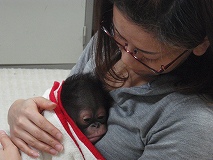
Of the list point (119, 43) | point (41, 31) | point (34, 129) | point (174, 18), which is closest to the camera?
point (174, 18)

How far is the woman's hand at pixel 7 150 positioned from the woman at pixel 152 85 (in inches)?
1.0

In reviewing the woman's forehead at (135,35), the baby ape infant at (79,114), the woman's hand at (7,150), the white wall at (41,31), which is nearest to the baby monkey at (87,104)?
the baby ape infant at (79,114)

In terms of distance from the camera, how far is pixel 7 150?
1087mm

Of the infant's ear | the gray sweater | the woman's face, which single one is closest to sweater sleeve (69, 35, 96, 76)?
the gray sweater

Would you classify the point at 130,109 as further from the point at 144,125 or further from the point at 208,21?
the point at 208,21

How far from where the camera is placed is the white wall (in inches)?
83.5

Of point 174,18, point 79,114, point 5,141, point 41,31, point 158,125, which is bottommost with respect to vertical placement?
point 41,31

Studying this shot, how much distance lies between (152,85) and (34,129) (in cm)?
35

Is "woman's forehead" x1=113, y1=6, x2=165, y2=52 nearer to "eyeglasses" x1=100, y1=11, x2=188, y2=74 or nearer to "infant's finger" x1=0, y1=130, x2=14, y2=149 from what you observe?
"eyeglasses" x1=100, y1=11, x2=188, y2=74

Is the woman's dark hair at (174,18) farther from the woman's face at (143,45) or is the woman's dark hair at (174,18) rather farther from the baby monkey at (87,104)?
the baby monkey at (87,104)

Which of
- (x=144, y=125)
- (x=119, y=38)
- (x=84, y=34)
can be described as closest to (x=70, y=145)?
(x=144, y=125)

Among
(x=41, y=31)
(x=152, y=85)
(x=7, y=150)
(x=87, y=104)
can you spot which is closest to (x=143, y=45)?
(x=152, y=85)

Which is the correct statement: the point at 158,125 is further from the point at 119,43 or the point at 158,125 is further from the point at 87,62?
the point at 87,62

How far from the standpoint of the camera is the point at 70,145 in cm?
103
